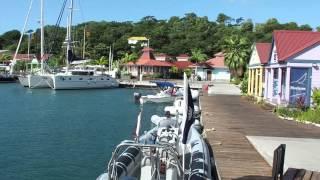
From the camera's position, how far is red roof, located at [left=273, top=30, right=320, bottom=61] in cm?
2978

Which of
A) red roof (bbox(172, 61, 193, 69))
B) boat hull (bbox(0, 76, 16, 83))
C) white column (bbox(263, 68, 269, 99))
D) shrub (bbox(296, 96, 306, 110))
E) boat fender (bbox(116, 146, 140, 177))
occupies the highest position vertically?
red roof (bbox(172, 61, 193, 69))

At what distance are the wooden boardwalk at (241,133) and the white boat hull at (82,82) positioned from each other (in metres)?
44.4

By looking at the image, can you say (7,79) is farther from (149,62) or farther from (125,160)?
(125,160)

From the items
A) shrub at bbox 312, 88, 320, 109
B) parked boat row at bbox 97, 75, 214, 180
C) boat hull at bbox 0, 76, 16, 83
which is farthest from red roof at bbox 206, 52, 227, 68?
parked boat row at bbox 97, 75, 214, 180

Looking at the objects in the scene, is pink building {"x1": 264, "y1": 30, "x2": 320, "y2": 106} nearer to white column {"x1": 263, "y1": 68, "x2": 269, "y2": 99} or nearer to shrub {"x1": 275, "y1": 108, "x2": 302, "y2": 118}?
shrub {"x1": 275, "y1": 108, "x2": 302, "y2": 118}

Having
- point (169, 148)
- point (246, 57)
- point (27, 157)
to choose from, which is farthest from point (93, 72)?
point (169, 148)

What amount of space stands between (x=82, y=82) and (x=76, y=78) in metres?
1.55

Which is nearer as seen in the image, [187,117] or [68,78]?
[187,117]

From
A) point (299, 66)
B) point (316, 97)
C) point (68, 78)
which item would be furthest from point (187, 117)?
point (68, 78)

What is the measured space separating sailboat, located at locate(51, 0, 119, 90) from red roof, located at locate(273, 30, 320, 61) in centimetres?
4751

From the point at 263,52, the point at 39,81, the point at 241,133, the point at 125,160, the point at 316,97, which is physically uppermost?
the point at 263,52

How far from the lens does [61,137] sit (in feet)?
92.7

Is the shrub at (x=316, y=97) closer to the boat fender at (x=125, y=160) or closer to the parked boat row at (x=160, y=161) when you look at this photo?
the parked boat row at (x=160, y=161)

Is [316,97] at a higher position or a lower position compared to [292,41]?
lower
